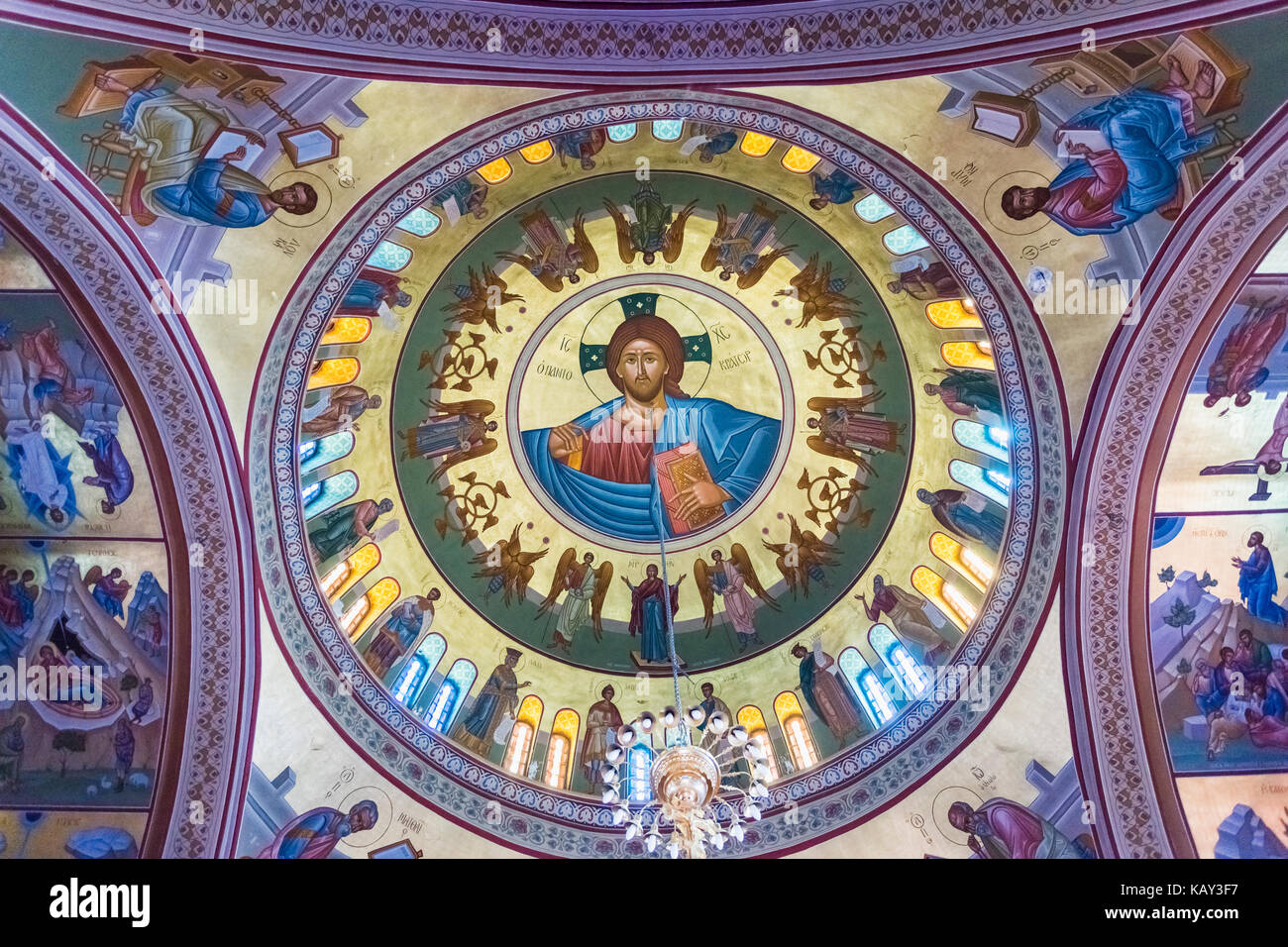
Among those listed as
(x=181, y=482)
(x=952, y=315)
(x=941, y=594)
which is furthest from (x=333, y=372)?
(x=941, y=594)

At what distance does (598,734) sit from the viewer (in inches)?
695

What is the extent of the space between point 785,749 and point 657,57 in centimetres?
917

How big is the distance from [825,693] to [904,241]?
6.05m

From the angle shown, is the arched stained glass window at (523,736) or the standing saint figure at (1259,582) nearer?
the standing saint figure at (1259,582)

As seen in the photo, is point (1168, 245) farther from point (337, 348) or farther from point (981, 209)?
point (337, 348)

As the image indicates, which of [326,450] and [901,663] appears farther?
[901,663]

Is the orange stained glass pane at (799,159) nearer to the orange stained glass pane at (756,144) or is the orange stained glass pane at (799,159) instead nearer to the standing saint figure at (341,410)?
the orange stained glass pane at (756,144)

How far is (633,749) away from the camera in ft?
58.3

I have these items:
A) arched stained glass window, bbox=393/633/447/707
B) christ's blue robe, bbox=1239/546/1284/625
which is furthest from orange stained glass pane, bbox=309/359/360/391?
christ's blue robe, bbox=1239/546/1284/625

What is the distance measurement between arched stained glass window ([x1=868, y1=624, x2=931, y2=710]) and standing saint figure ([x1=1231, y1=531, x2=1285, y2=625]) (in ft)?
12.4

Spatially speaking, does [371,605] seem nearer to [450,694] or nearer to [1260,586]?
[450,694]

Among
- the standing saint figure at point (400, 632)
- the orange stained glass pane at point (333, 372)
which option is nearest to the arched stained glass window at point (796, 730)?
the standing saint figure at point (400, 632)

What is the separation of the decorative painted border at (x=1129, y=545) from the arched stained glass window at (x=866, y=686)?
8.36 feet

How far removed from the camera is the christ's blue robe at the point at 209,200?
488 inches
